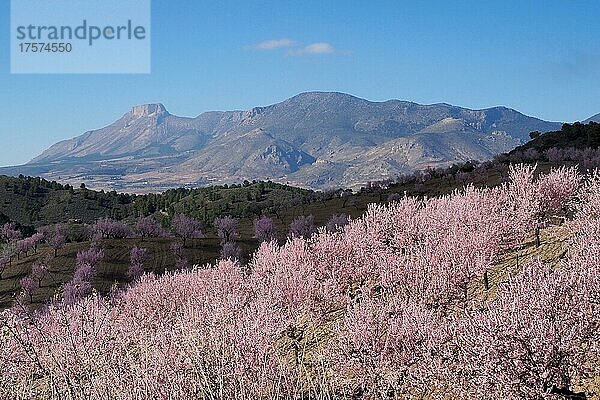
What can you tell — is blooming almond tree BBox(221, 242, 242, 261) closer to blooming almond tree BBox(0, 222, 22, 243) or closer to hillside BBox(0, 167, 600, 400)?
hillside BBox(0, 167, 600, 400)

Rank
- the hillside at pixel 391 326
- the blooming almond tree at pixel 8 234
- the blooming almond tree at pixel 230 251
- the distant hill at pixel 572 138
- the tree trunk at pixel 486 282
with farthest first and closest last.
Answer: the blooming almond tree at pixel 8 234, the distant hill at pixel 572 138, the blooming almond tree at pixel 230 251, the tree trunk at pixel 486 282, the hillside at pixel 391 326

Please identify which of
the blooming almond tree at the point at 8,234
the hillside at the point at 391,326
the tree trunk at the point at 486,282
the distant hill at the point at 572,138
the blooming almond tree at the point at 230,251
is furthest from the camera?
the blooming almond tree at the point at 8,234

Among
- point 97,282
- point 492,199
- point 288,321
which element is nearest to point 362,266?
point 288,321

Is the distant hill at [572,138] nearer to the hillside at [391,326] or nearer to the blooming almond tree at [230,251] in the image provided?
the blooming almond tree at [230,251]

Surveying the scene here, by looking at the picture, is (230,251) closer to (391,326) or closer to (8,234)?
(8,234)

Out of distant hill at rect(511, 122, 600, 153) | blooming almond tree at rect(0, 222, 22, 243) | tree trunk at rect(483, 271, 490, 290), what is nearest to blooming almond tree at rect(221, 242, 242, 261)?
blooming almond tree at rect(0, 222, 22, 243)

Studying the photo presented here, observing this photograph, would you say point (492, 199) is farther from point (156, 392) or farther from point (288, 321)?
point (156, 392)

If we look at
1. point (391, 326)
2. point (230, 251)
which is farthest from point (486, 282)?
point (230, 251)

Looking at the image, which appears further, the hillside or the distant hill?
the distant hill

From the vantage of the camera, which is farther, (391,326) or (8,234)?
(8,234)

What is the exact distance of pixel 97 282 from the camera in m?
74.8

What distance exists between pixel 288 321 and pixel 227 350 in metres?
7.62

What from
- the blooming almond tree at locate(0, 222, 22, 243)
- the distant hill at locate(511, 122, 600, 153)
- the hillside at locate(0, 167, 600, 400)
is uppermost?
the distant hill at locate(511, 122, 600, 153)

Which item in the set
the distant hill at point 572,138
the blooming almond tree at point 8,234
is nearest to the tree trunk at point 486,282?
the distant hill at point 572,138
